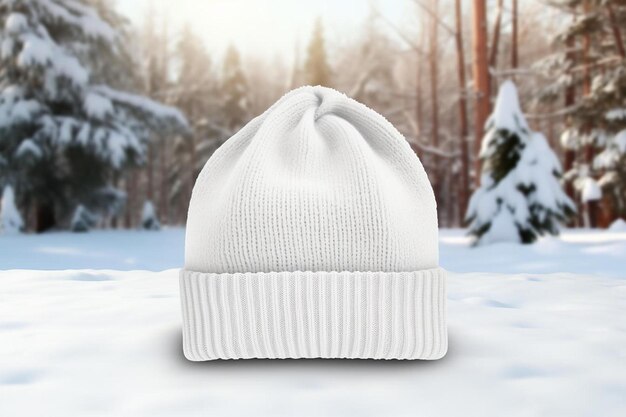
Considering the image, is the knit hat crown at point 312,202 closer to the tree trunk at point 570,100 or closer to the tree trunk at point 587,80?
the tree trunk at point 587,80

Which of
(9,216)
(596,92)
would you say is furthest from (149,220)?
(596,92)

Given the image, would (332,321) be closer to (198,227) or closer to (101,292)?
(198,227)

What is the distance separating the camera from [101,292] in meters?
3.85

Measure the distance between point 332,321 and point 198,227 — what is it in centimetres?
69

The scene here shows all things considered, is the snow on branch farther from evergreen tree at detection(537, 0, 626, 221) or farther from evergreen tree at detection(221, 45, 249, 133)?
evergreen tree at detection(221, 45, 249, 133)

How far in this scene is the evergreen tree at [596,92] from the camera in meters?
13.5

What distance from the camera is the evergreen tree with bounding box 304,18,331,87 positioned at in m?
24.7

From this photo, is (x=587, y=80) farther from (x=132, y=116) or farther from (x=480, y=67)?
(x=132, y=116)

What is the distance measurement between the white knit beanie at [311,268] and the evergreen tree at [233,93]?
23998 millimetres

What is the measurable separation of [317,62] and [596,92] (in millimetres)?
13168

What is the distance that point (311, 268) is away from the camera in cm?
238

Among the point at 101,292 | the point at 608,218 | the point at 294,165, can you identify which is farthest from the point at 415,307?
the point at 608,218

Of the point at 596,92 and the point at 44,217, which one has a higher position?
the point at 596,92

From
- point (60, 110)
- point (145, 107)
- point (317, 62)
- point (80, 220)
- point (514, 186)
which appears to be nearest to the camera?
point (514, 186)
